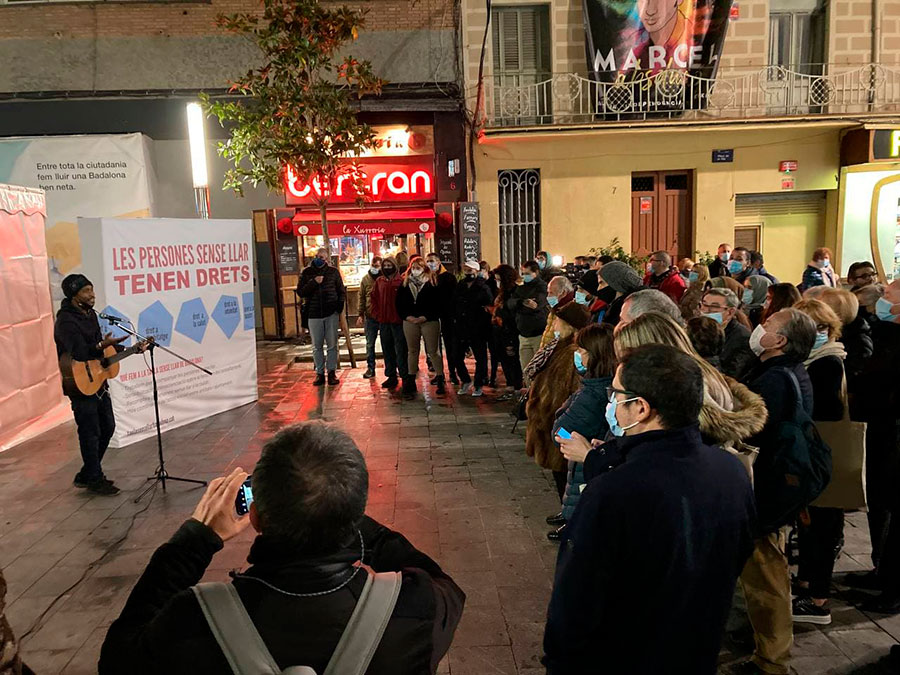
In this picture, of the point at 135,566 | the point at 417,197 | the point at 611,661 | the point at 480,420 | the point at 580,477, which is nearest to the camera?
the point at 611,661

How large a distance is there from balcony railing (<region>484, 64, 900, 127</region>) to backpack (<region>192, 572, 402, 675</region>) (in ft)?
44.8

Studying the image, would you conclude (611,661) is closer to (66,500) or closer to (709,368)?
(709,368)

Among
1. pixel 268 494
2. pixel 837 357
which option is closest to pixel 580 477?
pixel 837 357

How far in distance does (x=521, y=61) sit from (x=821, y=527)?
13.0 metres

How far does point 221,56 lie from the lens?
1338cm

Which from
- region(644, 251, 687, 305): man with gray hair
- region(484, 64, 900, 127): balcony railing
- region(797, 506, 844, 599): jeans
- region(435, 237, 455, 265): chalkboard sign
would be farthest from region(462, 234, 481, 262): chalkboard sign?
region(797, 506, 844, 599): jeans

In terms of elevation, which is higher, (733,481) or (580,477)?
(733,481)

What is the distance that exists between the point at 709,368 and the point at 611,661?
4.80 feet

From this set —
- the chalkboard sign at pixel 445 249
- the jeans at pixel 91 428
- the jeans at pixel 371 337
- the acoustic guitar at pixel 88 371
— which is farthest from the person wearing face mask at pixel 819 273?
the jeans at pixel 91 428

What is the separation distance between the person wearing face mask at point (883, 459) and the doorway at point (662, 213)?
35.8 feet

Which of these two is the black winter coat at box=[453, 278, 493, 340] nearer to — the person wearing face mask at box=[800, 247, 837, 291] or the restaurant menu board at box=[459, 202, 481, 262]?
the person wearing face mask at box=[800, 247, 837, 291]

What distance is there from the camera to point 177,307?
7.48 metres

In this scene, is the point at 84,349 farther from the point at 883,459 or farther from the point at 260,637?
the point at 883,459

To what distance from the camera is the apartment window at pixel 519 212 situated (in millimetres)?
14594
